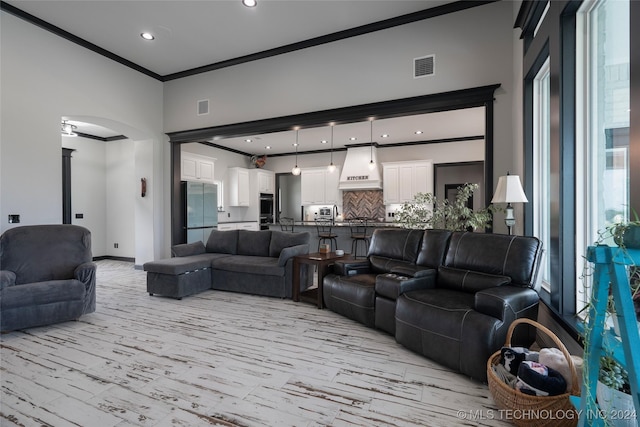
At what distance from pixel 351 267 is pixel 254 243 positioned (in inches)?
80.0

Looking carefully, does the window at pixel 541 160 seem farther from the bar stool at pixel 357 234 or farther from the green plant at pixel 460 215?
the bar stool at pixel 357 234

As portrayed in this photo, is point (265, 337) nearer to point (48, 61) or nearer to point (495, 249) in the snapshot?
point (495, 249)

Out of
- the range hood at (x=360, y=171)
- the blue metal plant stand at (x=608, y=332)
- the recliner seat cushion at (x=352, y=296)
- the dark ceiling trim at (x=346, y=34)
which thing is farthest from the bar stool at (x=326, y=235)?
the blue metal plant stand at (x=608, y=332)

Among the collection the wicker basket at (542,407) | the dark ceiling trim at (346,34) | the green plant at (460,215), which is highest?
the dark ceiling trim at (346,34)

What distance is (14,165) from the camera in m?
4.08

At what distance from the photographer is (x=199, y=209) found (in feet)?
22.3

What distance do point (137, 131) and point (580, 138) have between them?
6.36 meters

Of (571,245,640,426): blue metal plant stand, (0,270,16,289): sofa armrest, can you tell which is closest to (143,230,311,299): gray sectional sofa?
(0,270,16,289): sofa armrest

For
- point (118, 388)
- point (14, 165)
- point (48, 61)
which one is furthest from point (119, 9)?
point (118, 388)

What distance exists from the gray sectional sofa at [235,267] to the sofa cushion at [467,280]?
6.80 ft

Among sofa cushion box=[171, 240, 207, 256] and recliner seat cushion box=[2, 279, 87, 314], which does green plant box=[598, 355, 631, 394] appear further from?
sofa cushion box=[171, 240, 207, 256]

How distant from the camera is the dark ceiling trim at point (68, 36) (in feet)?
13.3

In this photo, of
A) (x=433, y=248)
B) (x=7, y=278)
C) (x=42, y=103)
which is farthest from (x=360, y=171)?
(x=7, y=278)

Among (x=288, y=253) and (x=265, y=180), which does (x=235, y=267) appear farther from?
(x=265, y=180)
